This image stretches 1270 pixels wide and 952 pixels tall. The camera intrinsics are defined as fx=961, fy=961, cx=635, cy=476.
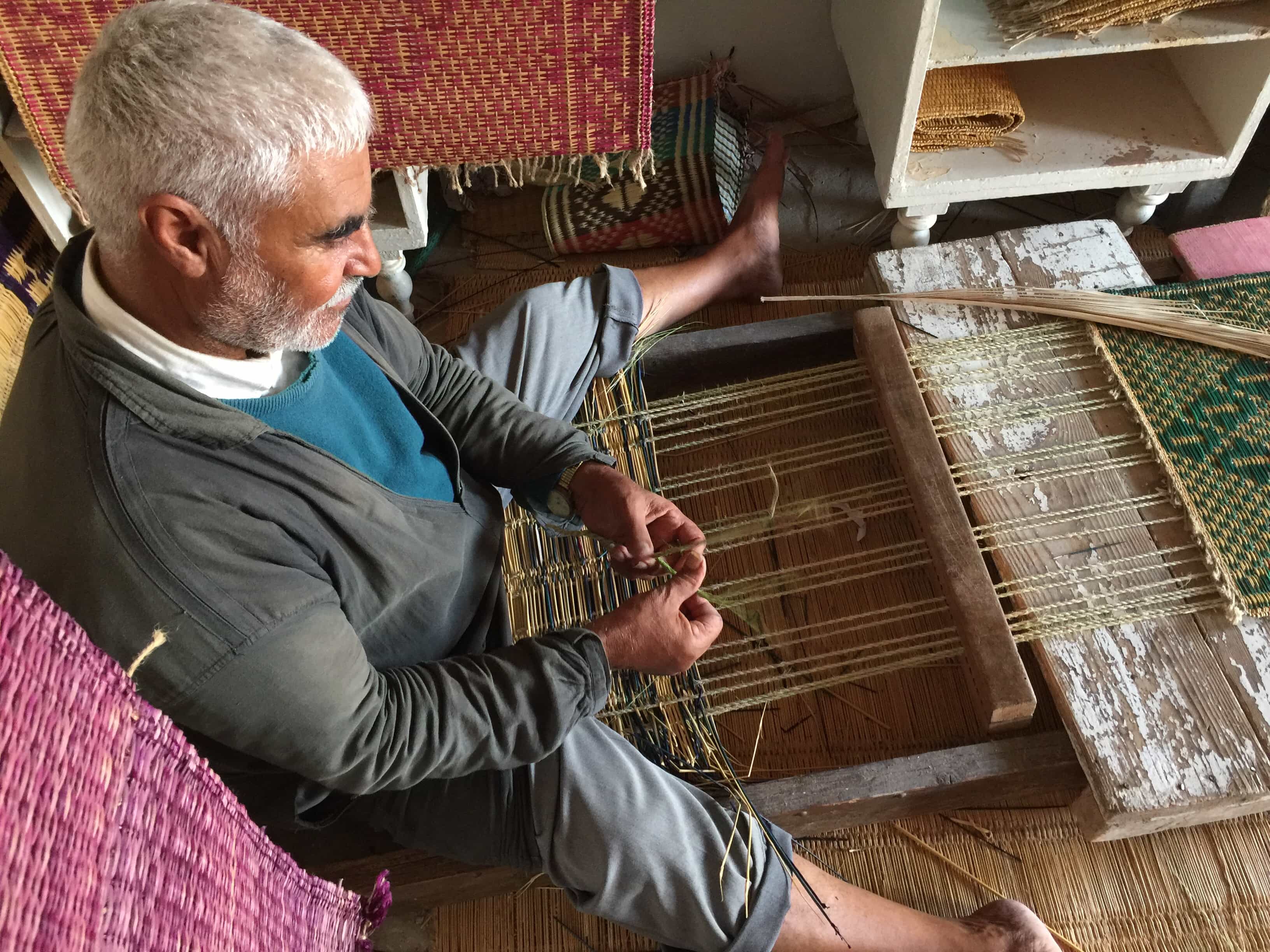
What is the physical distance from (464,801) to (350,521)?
1.32 ft

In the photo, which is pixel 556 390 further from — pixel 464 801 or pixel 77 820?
pixel 77 820

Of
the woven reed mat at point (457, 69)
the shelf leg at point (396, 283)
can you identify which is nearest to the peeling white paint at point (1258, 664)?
the woven reed mat at point (457, 69)

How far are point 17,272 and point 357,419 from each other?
88 centimetres

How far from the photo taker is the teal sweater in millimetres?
993

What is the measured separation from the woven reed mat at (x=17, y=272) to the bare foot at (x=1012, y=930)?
156 centimetres

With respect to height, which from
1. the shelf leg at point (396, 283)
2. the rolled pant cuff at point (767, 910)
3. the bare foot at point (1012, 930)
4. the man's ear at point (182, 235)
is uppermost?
the man's ear at point (182, 235)

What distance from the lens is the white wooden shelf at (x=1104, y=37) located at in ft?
5.01

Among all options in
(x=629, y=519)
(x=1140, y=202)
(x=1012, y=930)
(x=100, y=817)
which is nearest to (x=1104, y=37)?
(x=1140, y=202)

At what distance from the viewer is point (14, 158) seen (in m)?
1.52

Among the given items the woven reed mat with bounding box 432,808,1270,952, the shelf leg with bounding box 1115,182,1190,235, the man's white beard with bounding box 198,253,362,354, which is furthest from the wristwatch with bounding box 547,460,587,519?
the shelf leg with bounding box 1115,182,1190,235

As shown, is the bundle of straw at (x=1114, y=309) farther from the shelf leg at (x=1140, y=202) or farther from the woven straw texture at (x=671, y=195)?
the woven straw texture at (x=671, y=195)

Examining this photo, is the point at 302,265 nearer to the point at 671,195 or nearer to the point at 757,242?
the point at 757,242

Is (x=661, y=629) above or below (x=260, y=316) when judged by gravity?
below

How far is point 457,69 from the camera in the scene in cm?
139
